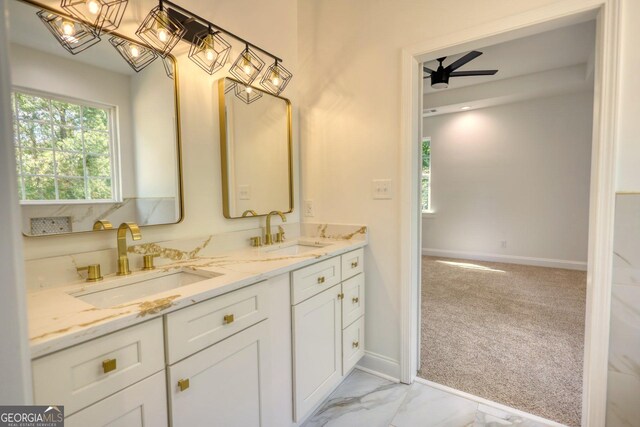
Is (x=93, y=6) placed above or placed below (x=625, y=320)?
above

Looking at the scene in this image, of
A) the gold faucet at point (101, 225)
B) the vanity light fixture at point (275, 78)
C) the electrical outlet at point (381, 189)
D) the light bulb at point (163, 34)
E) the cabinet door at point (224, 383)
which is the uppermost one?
the vanity light fixture at point (275, 78)

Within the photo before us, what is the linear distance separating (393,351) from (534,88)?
13.7 feet

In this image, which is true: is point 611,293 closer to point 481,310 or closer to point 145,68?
point 481,310

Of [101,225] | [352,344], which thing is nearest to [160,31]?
[101,225]

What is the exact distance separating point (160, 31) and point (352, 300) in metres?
1.76

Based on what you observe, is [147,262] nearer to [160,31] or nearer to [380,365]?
[160,31]

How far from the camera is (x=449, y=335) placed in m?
2.53

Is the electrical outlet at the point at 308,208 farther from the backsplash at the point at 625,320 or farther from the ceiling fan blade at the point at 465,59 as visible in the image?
the ceiling fan blade at the point at 465,59

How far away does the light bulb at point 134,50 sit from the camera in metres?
1.32

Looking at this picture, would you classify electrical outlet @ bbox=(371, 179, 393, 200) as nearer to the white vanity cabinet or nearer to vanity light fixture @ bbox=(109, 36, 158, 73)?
the white vanity cabinet

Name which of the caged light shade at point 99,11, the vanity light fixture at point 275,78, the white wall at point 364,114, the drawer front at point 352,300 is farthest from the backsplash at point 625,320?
the caged light shade at point 99,11

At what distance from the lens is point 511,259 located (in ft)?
15.9

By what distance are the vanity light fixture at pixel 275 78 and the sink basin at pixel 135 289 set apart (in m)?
1.32

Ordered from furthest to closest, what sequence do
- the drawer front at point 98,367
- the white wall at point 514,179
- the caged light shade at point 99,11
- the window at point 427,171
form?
the window at point 427,171
the white wall at point 514,179
the caged light shade at point 99,11
the drawer front at point 98,367
